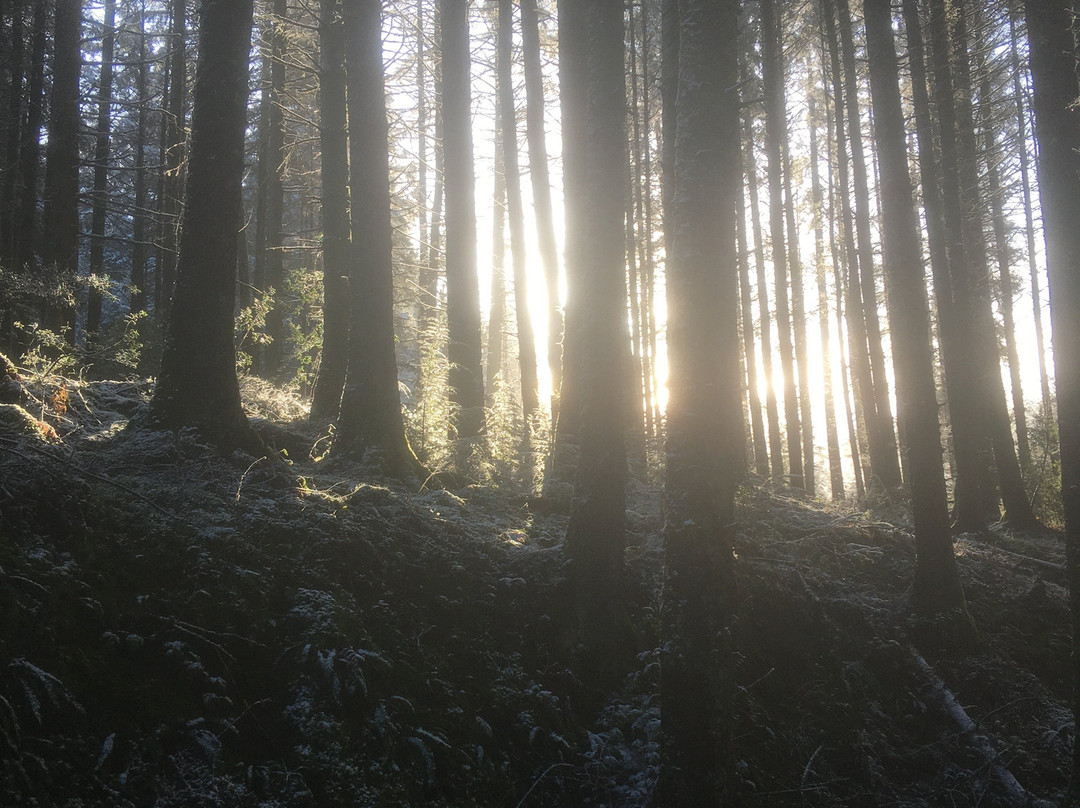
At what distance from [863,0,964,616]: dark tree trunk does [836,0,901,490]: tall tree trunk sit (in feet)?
24.6

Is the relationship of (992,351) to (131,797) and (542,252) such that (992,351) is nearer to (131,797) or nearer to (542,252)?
(542,252)

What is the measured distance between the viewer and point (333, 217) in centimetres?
1106

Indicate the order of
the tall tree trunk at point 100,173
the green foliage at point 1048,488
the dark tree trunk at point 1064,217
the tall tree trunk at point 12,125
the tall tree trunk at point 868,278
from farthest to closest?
the tall tree trunk at point 100,173 → the green foliage at point 1048,488 → the tall tree trunk at point 868,278 → the tall tree trunk at point 12,125 → the dark tree trunk at point 1064,217

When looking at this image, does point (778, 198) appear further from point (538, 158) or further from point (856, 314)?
point (538, 158)

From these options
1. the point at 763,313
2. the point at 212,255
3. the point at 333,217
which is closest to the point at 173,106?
the point at 333,217

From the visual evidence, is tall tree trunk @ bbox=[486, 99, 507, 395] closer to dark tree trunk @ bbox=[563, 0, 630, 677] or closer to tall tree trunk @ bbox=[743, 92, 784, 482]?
tall tree trunk @ bbox=[743, 92, 784, 482]

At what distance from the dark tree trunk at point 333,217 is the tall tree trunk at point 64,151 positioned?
5079mm

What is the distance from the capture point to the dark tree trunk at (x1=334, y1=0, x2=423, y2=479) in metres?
7.75

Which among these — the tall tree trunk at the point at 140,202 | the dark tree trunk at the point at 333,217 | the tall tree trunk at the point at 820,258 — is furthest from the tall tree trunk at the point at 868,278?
the tall tree trunk at the point at 140,202

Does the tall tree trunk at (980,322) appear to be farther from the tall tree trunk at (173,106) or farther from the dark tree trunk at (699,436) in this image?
the tall tree trunk at (173,106)

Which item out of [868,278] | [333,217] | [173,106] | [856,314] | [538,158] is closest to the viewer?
[333,217]

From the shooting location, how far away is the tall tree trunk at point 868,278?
14781mm

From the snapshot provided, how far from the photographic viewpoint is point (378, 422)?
778 centimetres

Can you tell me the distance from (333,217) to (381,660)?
871 centimetres
